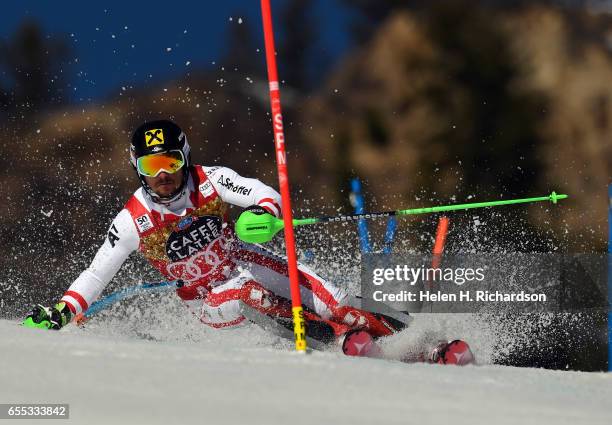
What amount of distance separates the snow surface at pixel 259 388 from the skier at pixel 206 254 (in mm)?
1005

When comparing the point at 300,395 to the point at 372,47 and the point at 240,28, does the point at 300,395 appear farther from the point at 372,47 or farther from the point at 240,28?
the point at 240,28

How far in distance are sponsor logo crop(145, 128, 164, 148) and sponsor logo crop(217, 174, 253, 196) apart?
15.7 inches

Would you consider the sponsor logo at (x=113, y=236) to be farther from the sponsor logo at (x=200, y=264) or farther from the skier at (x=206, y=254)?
the sponsor logo at (x=200, y=264)

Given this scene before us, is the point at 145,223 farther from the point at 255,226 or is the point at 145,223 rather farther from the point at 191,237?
the point at 255,226

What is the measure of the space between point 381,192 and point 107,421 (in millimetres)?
8609

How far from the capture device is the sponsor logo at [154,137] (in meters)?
4.38

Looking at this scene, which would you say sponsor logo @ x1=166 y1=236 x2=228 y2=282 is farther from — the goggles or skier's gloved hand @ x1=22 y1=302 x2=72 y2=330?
skier's gloved hand @ x1=22 y1=302 x2=72 y2=330

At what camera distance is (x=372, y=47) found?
1032 cm

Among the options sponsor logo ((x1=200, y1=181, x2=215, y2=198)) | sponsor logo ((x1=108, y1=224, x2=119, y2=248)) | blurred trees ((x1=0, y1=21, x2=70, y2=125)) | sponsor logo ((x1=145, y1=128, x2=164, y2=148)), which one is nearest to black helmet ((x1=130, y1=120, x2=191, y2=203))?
sponsor logo ((x1=145, y1=128, x2=164, y2=148))

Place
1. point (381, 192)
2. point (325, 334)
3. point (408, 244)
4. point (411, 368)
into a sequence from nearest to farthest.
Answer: point (411, 368), point (325, 334), point (408, 244), point (381, 192)

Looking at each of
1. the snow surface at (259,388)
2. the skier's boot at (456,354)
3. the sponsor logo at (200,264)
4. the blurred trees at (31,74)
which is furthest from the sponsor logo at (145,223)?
the blurred trees at (31,74)

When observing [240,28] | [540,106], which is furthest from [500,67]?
[240,28]

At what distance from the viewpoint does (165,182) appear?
4.44 m

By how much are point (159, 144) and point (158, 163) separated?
0.09 m
